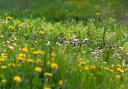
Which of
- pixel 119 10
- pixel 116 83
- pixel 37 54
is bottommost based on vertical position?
pixel 116 83

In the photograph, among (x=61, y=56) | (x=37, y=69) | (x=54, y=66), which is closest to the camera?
(x=37, y=69)

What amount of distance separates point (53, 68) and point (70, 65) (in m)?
0.34

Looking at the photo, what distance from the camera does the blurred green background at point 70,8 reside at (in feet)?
61.5

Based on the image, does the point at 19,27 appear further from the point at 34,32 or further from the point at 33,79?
the point at 33,79

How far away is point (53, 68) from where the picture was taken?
214 inches

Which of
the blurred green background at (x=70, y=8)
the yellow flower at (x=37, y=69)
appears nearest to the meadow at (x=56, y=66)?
the yellow flower at (x=37, y=69)

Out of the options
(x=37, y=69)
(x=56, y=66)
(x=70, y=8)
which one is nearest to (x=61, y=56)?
(x=56, y=66)

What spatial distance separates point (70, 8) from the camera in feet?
65.8

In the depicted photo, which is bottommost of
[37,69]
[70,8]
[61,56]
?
[37,69]

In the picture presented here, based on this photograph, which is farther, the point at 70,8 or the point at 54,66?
the point at 70,8

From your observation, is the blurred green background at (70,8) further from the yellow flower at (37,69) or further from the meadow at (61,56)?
the yellow flower at (37,69)

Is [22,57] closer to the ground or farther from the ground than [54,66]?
farther from the ground

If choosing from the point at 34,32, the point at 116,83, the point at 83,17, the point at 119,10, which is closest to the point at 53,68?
the point at 116,83

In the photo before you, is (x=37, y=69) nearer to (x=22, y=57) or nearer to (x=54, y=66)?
(x=54, y=66)
